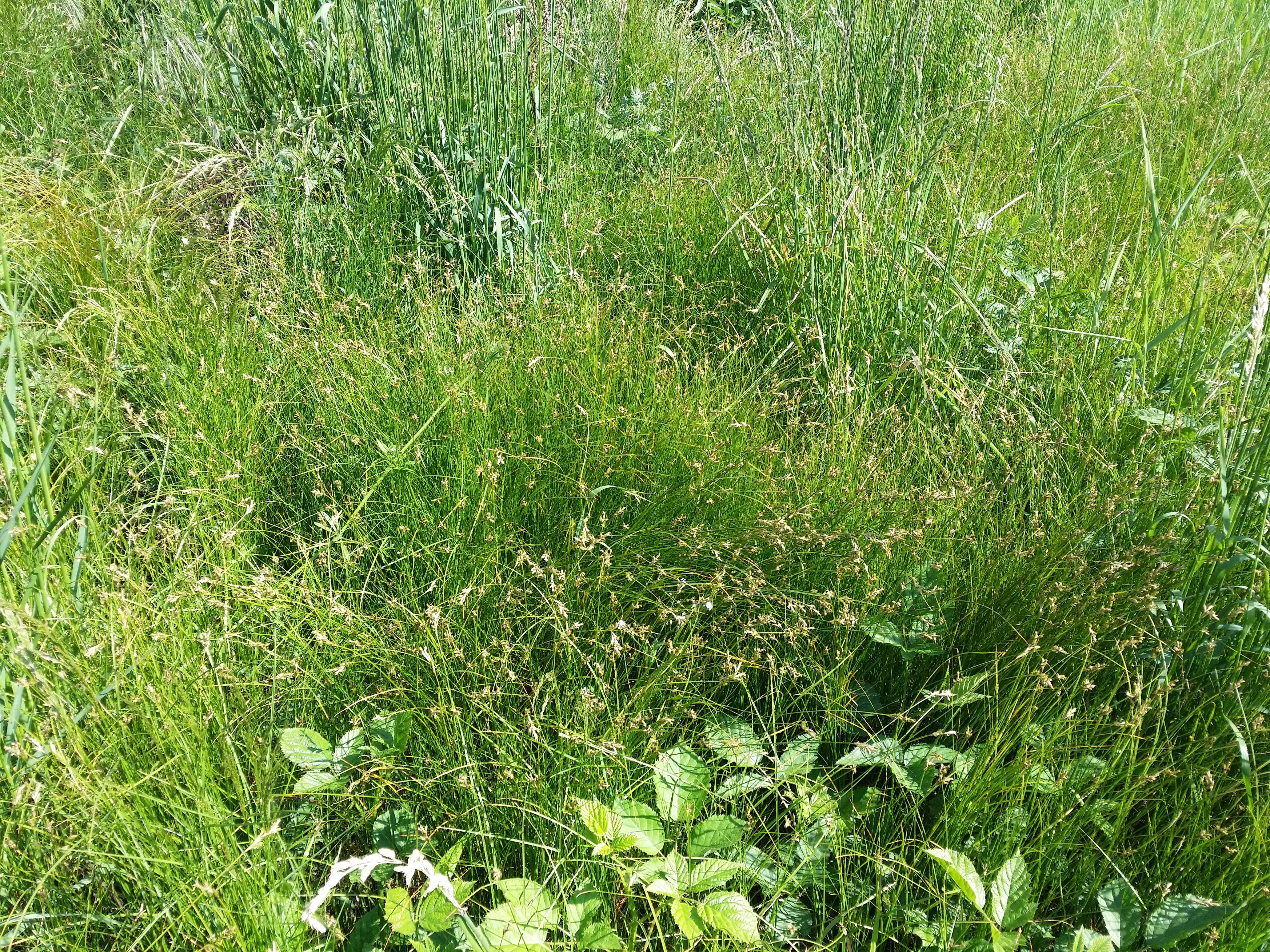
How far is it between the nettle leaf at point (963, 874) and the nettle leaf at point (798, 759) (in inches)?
9.4

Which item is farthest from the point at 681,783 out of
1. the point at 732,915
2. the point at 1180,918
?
the point at 1180,918

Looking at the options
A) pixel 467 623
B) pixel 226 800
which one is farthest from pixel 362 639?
pixel 226 800

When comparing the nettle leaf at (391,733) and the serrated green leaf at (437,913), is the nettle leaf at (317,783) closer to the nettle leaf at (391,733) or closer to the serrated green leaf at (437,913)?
the nettle leaf at (391,733)

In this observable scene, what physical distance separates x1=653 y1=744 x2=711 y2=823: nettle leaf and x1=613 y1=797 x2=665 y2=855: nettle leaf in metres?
0.02

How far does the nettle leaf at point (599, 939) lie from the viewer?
3.72 feet

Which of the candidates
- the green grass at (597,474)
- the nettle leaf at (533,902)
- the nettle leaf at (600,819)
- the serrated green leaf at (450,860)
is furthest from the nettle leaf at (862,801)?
the serrated green leaf at (450,860)

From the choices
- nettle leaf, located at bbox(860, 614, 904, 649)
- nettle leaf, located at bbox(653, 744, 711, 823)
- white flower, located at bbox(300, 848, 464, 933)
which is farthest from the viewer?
nettle leaf, located at bbox(860, 614, 904, 649)

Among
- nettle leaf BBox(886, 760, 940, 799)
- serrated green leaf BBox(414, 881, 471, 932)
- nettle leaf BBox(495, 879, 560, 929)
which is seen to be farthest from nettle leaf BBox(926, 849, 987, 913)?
serrated green leaf BBox(414, 881, 471, 932)

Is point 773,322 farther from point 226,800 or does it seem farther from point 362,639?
point 226,800

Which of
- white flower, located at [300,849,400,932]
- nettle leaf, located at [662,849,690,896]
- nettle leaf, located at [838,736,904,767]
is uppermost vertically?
white flower, located at [300,849,400,932]

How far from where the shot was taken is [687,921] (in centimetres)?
114

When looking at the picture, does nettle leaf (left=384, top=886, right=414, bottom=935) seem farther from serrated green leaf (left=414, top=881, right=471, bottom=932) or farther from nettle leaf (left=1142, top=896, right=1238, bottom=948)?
nettle leaf (left=1142, top=896, right=1238, bottom=948)

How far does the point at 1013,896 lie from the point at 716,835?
1.29 feet

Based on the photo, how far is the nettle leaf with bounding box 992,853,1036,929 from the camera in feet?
3.82
